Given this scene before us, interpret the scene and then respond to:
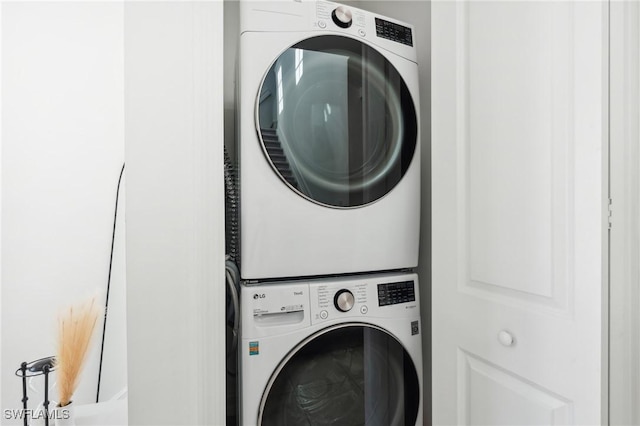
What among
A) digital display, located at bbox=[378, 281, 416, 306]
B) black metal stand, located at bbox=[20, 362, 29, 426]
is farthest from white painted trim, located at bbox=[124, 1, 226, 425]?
digital display, located at bbox=[378, 281, 416, 306]

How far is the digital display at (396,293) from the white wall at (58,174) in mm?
705

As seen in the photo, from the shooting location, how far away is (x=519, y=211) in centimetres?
89

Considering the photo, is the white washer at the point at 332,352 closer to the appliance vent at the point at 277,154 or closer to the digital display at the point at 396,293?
the digital display at the point at 396,293

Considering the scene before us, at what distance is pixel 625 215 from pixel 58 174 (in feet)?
3.97

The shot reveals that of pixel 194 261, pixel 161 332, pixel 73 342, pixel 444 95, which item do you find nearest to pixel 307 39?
pixel 444 95

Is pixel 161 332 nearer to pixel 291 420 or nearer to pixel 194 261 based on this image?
pixel 194 261

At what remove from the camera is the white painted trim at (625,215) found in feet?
2.34

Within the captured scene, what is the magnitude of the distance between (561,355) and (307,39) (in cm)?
98

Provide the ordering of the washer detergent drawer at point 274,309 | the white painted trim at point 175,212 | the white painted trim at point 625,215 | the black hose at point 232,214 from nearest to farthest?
the white painted trim at point 625,215, the white painted trim at point 175,212, the washer detergent drawer at point 274,309, the black hose at point 232,214

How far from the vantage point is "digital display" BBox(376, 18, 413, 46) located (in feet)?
3.94

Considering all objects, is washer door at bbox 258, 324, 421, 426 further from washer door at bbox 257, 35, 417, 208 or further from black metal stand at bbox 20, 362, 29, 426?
black metal stand at bbox 20, 362, 29, 426

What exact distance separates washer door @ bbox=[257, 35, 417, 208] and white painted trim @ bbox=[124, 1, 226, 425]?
200 mm

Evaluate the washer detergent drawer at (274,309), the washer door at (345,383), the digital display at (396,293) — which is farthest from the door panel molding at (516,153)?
the washer detergent drawer at (274,309)

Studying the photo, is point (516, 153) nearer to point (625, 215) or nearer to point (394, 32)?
point (625, 215)
